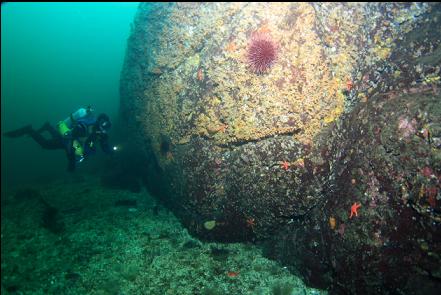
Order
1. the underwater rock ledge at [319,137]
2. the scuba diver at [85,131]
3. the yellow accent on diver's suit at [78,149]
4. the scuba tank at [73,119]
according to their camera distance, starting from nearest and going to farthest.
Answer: the underwater rock ledge at [319,137] → the yellow accent on diver's suit at [78,149] → the scuba diver at [85,131] → the scuba tank at [73,119]

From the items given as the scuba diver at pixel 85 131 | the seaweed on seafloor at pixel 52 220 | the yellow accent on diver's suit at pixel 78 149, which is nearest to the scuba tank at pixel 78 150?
the yellow accent on diver's suit at pixel 78 149

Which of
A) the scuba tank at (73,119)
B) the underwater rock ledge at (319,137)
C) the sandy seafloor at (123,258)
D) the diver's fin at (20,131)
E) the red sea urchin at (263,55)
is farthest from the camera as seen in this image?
the diver's fin at (20,131)

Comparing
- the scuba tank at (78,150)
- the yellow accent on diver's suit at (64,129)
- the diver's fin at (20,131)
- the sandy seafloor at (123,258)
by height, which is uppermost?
the yellow accent on diver's suit at (64,129)

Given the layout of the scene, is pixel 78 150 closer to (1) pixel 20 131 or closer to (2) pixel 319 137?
(1) pixel 20 131

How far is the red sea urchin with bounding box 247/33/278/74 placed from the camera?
6.33 meters

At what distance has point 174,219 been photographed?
8617 mm

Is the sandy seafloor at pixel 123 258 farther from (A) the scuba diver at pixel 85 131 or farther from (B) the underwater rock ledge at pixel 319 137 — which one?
(A) the scuba diver at pixel 85 131

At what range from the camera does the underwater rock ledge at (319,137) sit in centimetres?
462

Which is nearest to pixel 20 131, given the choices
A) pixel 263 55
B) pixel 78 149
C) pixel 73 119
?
pixel 73 119

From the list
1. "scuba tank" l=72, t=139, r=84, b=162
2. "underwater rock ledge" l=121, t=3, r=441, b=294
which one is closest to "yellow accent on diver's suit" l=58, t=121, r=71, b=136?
"scuba tank" l=72, t=139, r=84, b=162

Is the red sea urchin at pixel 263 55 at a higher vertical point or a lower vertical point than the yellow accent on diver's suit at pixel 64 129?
higher

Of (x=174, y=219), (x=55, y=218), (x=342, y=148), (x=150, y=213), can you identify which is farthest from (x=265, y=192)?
(x=55, y=218)

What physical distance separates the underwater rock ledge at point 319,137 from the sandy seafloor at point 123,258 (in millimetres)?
493

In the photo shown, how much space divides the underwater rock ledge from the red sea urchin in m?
0.11
